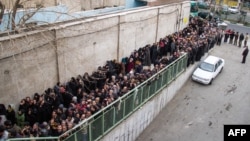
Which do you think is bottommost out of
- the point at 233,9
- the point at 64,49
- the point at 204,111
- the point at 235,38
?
the point at 204,111

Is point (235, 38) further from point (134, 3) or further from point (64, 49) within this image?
point (64, 49)

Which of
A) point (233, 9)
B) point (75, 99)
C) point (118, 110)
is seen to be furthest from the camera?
point (233, 9)

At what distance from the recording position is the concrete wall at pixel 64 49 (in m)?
9.91

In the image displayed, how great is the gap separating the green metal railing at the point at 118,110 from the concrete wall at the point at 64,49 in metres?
2.71

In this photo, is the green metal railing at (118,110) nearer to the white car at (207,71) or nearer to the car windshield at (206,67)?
the white car at (207,71)

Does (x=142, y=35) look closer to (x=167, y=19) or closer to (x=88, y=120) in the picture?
(x=167, y=19)

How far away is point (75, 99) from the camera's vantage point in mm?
10398

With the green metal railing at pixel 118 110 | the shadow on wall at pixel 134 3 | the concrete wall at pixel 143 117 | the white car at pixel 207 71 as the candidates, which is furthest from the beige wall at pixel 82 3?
the white car at pixel 207 71

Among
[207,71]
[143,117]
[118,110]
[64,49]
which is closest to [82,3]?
[64,49]

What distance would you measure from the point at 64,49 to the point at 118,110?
352 centimetres

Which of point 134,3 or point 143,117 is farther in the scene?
point 134,3

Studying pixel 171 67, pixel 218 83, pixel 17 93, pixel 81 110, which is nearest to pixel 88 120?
pixel 81 110

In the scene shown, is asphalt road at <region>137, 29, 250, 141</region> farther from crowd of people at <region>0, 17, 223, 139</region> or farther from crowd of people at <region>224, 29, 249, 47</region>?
crowd of people at <region>224, 29, 249, 47</region>

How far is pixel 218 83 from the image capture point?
57.5 ft
